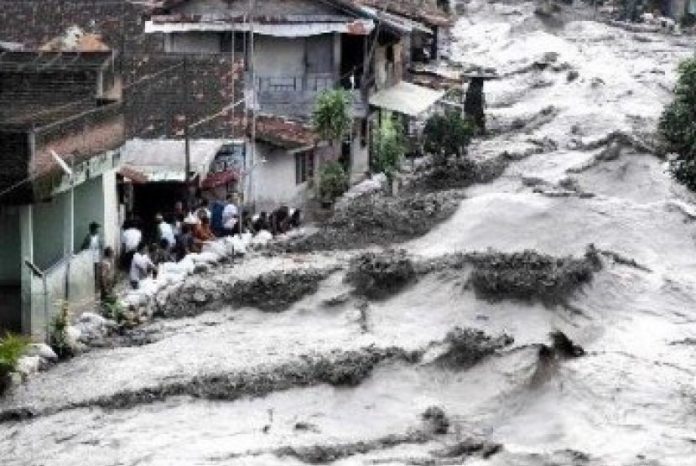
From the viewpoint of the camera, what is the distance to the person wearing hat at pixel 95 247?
72.1ft

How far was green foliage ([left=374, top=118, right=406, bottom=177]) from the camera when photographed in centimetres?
3216

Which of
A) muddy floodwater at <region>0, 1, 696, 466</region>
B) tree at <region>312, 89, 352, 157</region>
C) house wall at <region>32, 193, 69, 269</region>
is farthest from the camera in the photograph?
tree at <region>312, 89, 352, 157</region>

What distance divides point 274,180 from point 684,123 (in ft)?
29.5

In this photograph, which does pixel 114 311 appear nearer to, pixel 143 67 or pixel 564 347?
pixel 564 347

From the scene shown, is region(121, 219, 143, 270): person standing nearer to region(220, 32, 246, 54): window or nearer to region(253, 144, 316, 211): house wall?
region(253, 144, 316, 211): house wall

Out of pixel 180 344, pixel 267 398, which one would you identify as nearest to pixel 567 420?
pixel 267 398

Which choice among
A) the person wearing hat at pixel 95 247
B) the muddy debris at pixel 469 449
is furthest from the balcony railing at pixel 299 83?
the muddy debris at pixel 469 449

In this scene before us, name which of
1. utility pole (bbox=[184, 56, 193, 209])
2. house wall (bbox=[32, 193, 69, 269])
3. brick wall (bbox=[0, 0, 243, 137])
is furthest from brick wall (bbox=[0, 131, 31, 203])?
utility pole (bbox=[184, 56, 193, 209])

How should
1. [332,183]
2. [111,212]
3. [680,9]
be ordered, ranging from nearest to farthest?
1. [111,212]
2. [332,183]
3. [680,9]

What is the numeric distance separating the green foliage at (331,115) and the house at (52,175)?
636cm

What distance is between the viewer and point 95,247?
2212 centimetres

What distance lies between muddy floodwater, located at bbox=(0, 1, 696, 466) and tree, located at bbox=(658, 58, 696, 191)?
1.83 m

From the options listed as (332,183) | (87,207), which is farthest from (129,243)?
(332,183)

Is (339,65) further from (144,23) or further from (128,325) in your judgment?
(128,325)
